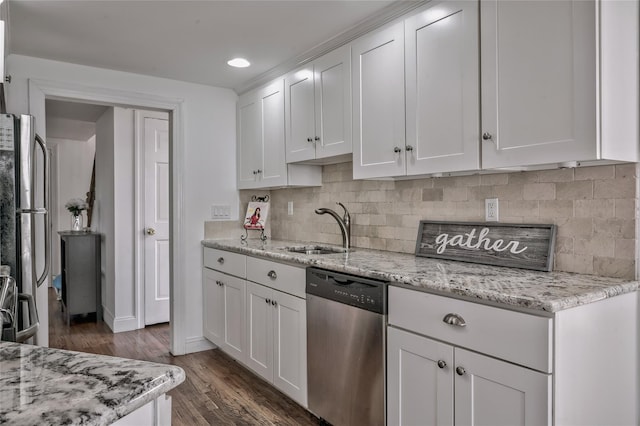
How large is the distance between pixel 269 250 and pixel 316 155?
2.25ft

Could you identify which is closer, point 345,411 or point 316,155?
point 345,411

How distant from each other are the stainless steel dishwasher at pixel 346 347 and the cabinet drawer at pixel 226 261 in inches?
34.0

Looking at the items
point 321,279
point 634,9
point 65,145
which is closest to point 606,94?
point 634,9

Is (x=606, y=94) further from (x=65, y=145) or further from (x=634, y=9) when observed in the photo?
(x=65, y=145)

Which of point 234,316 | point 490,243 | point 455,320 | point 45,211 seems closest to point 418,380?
point 455,320

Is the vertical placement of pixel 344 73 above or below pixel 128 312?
above

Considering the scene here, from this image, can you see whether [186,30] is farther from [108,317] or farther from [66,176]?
[66,176]

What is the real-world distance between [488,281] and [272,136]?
2.14 m

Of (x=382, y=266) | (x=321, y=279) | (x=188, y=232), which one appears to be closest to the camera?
(x=382, y=266)

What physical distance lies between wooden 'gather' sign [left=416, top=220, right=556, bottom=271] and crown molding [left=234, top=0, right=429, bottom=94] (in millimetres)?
1096

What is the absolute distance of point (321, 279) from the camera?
2.22 meters

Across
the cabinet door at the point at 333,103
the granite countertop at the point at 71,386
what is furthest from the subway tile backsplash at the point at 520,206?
the granite countertop at the point at 71,386

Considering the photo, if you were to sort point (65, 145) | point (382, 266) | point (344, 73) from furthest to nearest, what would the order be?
1. point (65, 145)
2. point (344, 73)
3. point (382, 266)

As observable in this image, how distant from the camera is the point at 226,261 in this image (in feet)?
10.8
